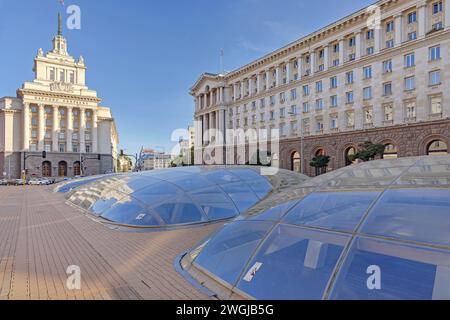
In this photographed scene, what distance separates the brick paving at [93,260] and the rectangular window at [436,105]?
35.3 meters

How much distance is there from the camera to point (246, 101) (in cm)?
6606

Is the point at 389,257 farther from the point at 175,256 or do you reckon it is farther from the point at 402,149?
the point at 402,149

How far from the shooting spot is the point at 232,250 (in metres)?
6.34

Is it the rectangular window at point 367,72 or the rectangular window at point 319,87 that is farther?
the rectangular window at point 319,87

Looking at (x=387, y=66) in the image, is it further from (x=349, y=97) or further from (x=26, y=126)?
(x=26, y=126)

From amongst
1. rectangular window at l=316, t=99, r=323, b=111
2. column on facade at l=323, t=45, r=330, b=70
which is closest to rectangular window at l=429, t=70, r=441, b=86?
rectangular window at l=316, t=99, r=323, b=111

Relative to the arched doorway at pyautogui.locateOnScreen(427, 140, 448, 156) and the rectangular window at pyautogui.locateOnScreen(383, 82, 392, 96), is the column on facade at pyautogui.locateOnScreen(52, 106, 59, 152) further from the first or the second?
the arched doorway at pyautogui.locateOnScreen(427, 140, 448, 156)

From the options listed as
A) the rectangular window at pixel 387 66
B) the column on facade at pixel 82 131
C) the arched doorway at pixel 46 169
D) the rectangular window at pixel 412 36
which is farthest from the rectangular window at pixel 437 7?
the arched doorway at pixel 46 169

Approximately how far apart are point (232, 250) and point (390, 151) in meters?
39.6

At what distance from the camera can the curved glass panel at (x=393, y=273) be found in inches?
141

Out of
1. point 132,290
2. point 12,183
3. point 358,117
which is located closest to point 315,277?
point 132,290

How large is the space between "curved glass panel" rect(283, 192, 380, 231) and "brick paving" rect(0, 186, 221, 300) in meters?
2.59

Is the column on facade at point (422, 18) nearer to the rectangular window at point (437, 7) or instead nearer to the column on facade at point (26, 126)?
the rectangular window at point (437, 7)

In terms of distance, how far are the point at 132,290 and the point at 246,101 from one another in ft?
206
